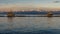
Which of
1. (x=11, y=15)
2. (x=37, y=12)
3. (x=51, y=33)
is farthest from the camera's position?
(x=37, y=12)

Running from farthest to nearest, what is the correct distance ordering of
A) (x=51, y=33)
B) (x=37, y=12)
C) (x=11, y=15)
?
(x=37, y=12) → (x=11, y=15) → (x=51, y=33)

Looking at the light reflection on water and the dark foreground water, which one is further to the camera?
the light reflection on water

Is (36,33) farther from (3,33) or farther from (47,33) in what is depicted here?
(3,33)

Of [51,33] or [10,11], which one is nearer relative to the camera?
[51,33]

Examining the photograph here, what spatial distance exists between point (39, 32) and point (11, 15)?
18.9 meters

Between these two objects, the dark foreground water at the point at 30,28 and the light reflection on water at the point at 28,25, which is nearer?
the dark foreground water at the point at 30,28

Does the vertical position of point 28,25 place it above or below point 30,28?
below

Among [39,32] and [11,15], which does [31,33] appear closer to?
[39,32]

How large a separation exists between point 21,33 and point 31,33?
0.55 m

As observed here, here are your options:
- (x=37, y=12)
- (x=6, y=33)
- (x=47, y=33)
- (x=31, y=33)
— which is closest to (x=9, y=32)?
(x=6, y=33)

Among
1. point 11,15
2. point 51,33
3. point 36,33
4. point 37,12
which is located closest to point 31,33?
point 36,33

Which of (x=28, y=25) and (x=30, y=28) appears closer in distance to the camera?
(x=30, y=28)

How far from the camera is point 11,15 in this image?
97.0ft

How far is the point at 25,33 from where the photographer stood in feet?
35.2
